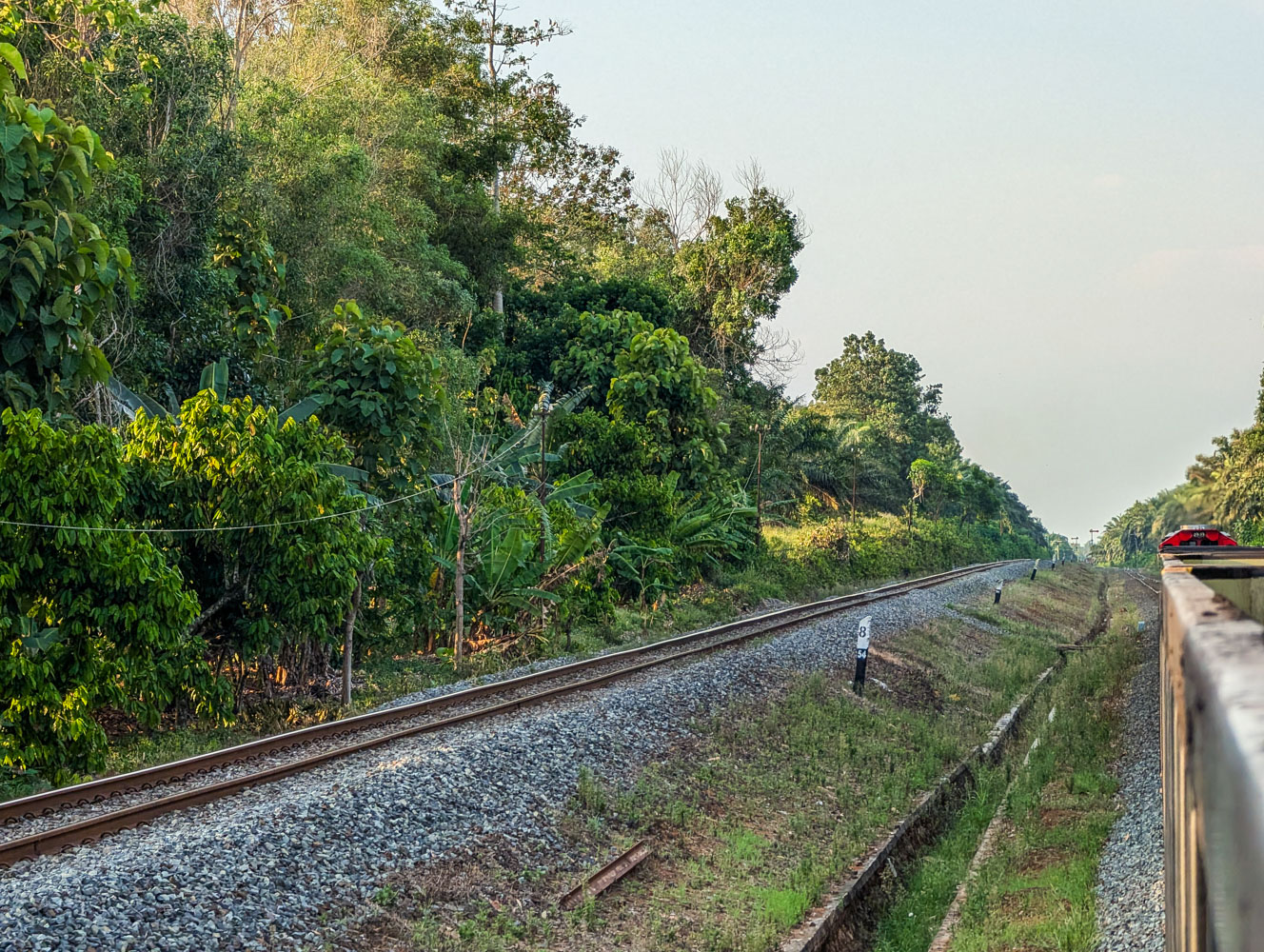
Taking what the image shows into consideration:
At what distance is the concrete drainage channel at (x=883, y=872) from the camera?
8102 millimetres

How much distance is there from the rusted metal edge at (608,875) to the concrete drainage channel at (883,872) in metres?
1.33

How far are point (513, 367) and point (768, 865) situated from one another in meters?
24.5

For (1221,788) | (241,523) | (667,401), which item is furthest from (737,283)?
(1221,788)

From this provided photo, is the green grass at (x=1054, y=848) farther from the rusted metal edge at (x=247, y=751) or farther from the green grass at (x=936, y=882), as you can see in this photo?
the rusted metal edge at (x=247, y=751)

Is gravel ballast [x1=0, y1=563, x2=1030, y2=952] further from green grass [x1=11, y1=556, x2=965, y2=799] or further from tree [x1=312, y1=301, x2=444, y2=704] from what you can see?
tree [x1=312, y1=301, x2=444, y2=704]

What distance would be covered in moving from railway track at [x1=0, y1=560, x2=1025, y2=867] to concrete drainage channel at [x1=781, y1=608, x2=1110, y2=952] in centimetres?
414

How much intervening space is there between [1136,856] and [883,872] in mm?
2083

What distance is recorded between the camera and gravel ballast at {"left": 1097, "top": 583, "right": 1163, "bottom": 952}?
6.99 m

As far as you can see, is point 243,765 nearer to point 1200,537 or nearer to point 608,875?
point 608,875

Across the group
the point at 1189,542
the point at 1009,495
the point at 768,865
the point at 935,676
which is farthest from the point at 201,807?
the point at 1009,495

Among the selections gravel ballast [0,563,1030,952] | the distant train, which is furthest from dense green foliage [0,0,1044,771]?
the distant train

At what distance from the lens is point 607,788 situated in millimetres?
9891

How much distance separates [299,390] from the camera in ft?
61.9

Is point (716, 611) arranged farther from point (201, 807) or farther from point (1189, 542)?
point (201, 807)
